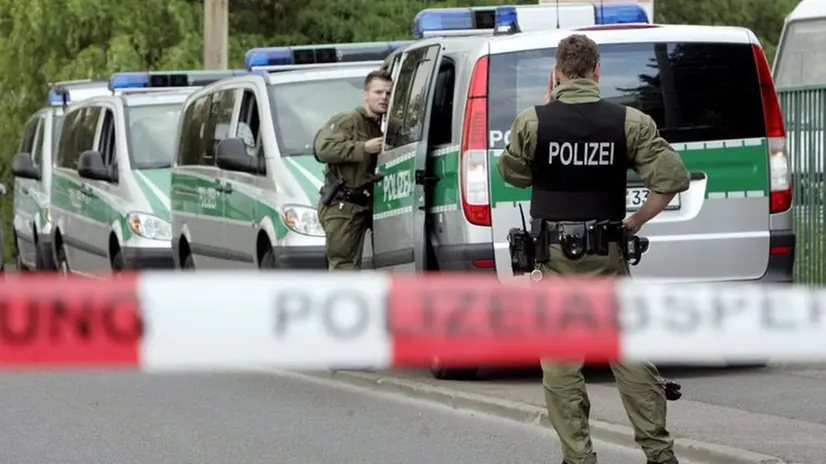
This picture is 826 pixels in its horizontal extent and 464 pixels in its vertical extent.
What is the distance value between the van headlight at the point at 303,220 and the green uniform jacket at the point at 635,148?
5.40 meters

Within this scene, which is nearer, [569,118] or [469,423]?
[569,118]

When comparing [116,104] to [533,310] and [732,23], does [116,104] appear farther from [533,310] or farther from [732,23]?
[732,23]

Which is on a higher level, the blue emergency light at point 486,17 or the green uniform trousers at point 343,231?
the blue emergency light at point 486,17

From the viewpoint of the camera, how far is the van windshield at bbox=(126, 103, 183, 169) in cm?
1747

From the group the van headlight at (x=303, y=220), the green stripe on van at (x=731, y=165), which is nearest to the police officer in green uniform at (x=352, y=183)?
the van headlight at (x=303, y=220)

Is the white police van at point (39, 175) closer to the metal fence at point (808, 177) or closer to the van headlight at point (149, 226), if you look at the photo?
the van headlight at point (149, 226)

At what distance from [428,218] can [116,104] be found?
7.66 meters

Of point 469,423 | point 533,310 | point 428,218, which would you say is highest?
point 533,310

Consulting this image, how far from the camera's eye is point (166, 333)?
4.58 m

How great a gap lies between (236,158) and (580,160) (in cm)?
614

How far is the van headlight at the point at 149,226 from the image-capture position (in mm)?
16750

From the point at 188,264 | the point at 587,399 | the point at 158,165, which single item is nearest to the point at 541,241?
the point at 587,399

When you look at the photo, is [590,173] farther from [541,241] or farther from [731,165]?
[731,165]

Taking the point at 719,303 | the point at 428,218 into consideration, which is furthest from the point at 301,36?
the point at 719,303
